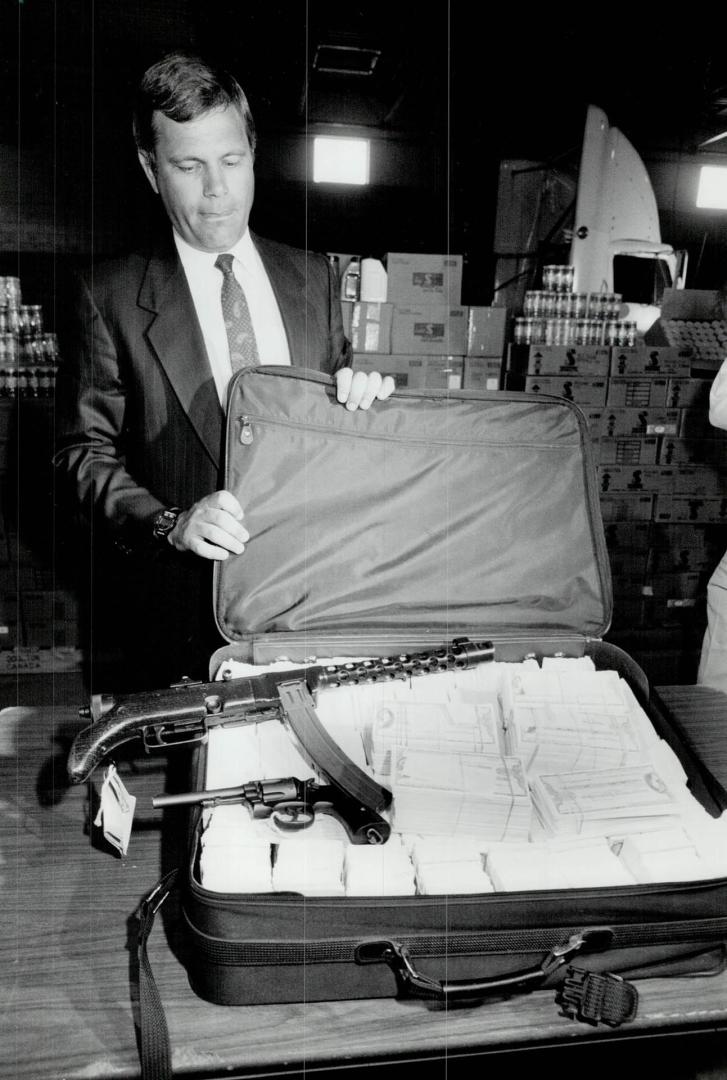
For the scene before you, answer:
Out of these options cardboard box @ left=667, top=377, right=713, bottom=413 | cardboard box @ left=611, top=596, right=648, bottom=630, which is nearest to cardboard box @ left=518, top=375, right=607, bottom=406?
cardboard box @ left=667, top=377, right=713, bottom=413

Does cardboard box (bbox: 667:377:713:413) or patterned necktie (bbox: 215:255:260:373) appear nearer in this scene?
patterned necktie (bbox: 215:255:260:373)

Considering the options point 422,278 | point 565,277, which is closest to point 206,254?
point 422,278

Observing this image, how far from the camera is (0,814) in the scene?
1127mm

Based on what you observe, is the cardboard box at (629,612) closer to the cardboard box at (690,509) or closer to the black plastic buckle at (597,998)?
the cardboard box at (690,509)

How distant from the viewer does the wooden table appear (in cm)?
79

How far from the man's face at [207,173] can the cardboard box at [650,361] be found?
228 cm

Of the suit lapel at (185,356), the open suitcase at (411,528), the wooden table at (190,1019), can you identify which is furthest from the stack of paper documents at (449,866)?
the suit lapel at (185,356)

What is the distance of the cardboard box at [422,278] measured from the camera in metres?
3.94

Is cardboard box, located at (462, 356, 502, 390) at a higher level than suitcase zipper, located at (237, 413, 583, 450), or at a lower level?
higher

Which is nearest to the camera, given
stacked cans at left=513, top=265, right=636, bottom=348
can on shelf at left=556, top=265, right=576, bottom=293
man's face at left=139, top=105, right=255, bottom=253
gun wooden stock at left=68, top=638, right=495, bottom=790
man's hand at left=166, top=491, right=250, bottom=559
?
gun wooden stock at left=68, top=638, right=495, bottom=790

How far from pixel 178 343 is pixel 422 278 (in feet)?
8.20

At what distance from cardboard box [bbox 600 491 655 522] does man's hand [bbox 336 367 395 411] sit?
2.52 m

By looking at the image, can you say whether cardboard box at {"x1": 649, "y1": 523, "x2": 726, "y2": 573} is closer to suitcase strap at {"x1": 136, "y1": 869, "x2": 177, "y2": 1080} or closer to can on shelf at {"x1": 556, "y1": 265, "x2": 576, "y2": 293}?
can on shelf at {"x1": 556, "y1": 265, "x2": 576, "y2": 293}

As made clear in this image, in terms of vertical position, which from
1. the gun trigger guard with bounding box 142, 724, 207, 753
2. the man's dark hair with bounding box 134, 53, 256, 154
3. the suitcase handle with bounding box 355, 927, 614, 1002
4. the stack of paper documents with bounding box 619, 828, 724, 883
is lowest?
the suitcase handle with bounding box 355, 927, 614, 1002
